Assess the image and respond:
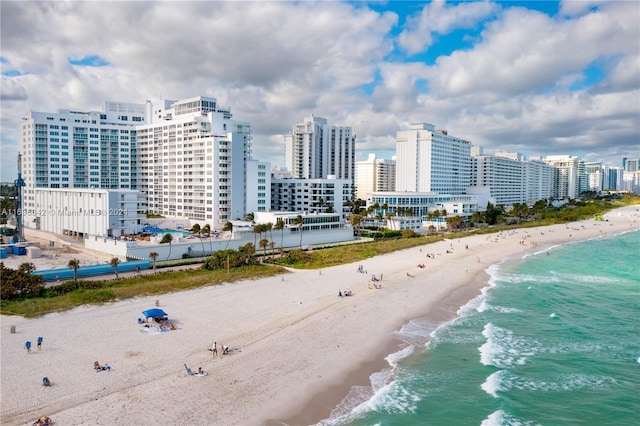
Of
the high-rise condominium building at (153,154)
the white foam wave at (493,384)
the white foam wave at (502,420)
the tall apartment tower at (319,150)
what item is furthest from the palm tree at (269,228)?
the tall apartment tower at (319,150)

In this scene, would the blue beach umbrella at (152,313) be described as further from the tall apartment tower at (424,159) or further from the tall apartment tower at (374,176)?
the tall apartment tower at (374,176)

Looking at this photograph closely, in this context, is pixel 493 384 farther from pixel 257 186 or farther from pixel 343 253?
pixel 257 186

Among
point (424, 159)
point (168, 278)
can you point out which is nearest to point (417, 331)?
point (168, 278)

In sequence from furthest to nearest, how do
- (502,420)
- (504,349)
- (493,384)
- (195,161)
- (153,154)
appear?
(153,154) → (195,161) → (504,349) → (493,384) → (502,420)

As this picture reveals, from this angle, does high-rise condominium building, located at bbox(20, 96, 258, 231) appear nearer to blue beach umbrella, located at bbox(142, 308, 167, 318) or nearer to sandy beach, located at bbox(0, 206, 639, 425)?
sandy beach, located at bbox(0, 206, 639, 425)

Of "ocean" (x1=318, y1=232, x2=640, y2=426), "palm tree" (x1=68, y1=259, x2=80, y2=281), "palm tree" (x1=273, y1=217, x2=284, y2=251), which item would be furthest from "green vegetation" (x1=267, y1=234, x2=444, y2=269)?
"palm tree" (x1=68, y1=259, x2=80, y2=281)

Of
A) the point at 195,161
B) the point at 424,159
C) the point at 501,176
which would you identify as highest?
the point at 424,159

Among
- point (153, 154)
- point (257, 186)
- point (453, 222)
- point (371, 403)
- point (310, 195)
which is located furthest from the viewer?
point (310, 195)

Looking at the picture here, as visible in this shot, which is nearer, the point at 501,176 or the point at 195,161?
the point at 195,161
